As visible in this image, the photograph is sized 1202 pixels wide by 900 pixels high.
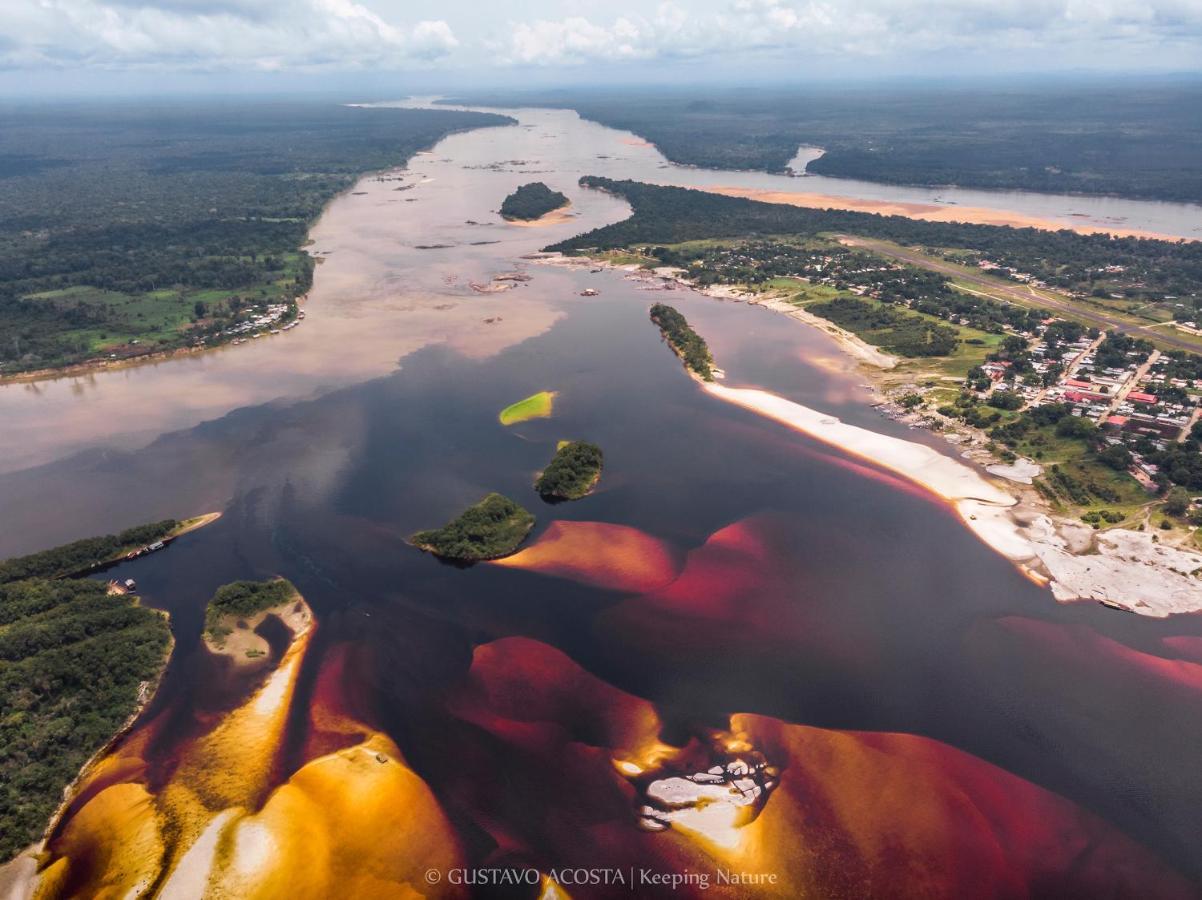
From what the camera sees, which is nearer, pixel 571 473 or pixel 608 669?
pixel 608 669

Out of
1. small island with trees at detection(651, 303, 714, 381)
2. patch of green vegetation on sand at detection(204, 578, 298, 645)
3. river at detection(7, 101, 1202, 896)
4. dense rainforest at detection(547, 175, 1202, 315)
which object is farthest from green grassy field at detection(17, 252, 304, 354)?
patch of green vegetation on sand at detection(204, 578, 298, 645)

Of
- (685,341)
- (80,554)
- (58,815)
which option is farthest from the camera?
(685,341)

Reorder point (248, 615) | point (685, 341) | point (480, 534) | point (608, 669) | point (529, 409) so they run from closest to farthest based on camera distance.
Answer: point (608, 669) → point (248, 615) → point (480, 534) → point (529, 409) → point (685, 341)

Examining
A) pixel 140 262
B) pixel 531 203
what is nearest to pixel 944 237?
pixel 531 203

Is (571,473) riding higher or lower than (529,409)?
higher

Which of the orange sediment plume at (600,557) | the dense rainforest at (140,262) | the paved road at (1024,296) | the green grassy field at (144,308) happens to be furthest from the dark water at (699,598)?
the paved road at (1024,296)

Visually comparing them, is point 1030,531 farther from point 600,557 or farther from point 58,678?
point 58,678

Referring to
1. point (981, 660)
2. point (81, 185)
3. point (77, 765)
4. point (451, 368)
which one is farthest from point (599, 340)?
point (81, 185)

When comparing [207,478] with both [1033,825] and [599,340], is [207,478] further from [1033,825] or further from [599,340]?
[1033,825]

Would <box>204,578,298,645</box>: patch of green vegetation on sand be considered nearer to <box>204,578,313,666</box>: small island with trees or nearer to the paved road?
<box>204,578,313,666</box>: small island with trees
